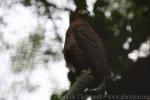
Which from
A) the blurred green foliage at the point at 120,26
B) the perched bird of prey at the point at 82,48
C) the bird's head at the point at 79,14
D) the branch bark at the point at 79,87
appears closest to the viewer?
the branch bark at the point at 79,87

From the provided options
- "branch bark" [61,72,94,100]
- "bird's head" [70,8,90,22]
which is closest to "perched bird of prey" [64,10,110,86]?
"bird's head" [70,8,90,22]

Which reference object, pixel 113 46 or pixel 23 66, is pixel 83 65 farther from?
pixel 23 66

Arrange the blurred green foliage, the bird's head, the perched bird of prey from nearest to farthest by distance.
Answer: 1. the perched bird of prey
2. the bird's head
3. the blurred green foliage

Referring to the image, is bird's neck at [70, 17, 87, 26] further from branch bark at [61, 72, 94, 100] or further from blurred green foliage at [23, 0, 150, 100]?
branch bark at [61, 72, 94, 100]

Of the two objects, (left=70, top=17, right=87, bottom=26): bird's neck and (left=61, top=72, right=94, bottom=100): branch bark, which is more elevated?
(left=70, top=17, right=87, bottom=26): bird's neck

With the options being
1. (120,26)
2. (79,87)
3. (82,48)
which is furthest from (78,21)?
(120,26)

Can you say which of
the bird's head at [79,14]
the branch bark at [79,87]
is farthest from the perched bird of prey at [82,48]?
the branch bark at [79,87]

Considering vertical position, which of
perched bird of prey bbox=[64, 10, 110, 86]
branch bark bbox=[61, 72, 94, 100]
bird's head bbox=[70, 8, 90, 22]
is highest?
bird's head bbox=[70, 8, 90, 22]

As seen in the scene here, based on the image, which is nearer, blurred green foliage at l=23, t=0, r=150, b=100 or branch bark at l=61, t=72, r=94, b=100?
branch bark at l=61, t=72, r=94, b=100

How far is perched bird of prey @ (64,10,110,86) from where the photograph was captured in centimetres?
453

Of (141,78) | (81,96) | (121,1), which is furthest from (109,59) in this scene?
(121,1)

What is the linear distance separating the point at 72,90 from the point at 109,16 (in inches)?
171

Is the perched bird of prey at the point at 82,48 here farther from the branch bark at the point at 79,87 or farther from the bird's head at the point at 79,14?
the branch bark at the point at 79,87

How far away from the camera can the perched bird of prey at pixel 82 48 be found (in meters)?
4.53
